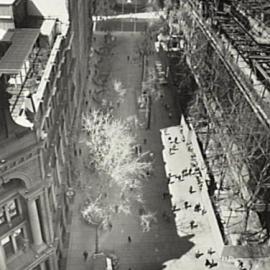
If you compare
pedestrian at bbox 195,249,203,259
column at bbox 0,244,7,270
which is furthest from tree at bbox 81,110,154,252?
column at bbox 0,244,7,270

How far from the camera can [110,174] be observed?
4816 cm

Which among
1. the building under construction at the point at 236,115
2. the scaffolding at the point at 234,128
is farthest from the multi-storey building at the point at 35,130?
the scaffolding at the point at 234,128

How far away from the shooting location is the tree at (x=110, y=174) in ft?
147

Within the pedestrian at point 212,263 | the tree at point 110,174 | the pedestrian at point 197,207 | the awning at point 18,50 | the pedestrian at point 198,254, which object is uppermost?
the awning at point 18,50

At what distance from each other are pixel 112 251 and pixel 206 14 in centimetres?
3498

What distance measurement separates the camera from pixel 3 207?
28469mm

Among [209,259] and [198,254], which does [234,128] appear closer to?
[198,254]

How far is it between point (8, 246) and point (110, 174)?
1860 cm

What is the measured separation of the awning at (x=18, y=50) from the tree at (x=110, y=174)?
1507 centimetres

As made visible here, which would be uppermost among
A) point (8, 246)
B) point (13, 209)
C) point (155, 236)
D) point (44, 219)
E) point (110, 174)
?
point (13, 209)

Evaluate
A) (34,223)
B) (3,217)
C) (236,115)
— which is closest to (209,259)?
(236,115)

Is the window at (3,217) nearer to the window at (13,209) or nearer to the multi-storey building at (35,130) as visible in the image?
the multi-storey building at (35,130)

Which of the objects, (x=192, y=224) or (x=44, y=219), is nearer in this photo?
(x=44, y=219)

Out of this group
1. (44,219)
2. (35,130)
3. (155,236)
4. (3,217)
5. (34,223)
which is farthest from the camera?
(155,236)
